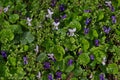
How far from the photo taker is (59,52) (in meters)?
3.56

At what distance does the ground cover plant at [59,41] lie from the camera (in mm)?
3514

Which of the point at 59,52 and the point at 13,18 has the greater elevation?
the point at 13,18

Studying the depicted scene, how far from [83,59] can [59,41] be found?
1.05ft

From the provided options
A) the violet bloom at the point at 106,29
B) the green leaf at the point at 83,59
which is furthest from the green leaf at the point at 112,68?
the violet bloom at the point at 106,29

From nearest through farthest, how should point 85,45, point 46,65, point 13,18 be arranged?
point 46,65 < point 85,45 < point 13,18

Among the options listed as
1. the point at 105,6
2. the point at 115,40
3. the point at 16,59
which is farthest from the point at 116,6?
the point at 16,59

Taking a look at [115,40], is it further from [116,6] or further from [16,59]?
[16,59]

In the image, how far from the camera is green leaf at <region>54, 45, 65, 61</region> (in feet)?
11.6

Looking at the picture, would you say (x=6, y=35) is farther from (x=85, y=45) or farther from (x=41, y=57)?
(x=85, y=45)

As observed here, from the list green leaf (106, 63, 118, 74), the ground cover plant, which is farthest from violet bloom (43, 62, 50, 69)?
green leaf (106, 63, 118, 74)

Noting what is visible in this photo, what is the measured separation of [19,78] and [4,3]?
1.09 m

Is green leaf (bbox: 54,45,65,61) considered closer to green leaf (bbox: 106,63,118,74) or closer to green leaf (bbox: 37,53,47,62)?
green leaf (bbox: 37,53,47,62)

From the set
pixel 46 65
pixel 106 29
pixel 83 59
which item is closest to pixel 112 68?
pixel 83 59

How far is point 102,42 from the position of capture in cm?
376
